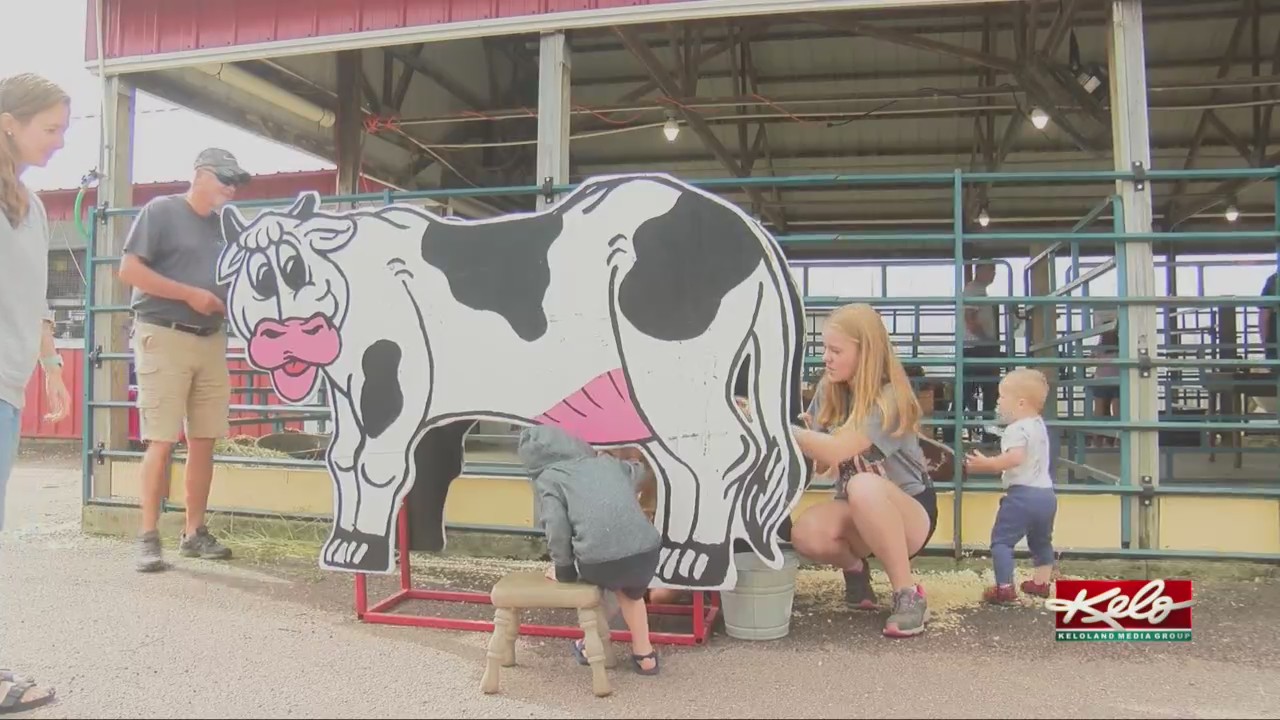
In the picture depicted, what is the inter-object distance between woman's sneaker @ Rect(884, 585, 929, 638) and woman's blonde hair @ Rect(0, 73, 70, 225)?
126 inches

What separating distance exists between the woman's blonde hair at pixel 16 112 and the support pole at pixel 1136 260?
4341mm

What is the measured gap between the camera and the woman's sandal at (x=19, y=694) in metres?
2.47

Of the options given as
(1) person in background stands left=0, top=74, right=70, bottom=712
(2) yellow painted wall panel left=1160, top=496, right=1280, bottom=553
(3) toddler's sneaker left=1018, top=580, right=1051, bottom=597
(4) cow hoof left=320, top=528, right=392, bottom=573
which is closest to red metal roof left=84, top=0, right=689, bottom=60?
(1) person in background stands left=0, top=74, right=70, bottom=712

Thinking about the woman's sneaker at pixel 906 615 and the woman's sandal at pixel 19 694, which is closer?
the woman's sandal at pixel 19 694

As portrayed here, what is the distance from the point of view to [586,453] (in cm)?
292

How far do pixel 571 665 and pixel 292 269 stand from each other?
1.97 m

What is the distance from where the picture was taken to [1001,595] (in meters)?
3.52

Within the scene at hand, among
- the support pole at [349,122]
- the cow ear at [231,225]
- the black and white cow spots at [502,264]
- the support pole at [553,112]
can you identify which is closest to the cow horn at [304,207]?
the cow ear at [231,225]

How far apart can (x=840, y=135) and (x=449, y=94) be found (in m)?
5.17

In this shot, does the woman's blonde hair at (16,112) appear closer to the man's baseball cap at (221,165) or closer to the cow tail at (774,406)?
the man's baseball cap at (221,165)

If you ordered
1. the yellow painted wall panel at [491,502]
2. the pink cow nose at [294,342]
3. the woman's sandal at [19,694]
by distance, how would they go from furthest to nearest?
the yellow painted wall panel at [491,502] < the pink cow nose at [294,342] < the woman's sandal at [19,694]

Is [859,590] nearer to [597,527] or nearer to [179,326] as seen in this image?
[597,527]

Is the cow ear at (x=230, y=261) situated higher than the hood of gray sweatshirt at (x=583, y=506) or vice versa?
the cow ear at (x=230, y=261)

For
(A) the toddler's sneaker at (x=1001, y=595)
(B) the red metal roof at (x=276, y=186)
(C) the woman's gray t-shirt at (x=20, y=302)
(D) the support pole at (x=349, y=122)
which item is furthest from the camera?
(B) the red metal roof at (x=276, y=186)
